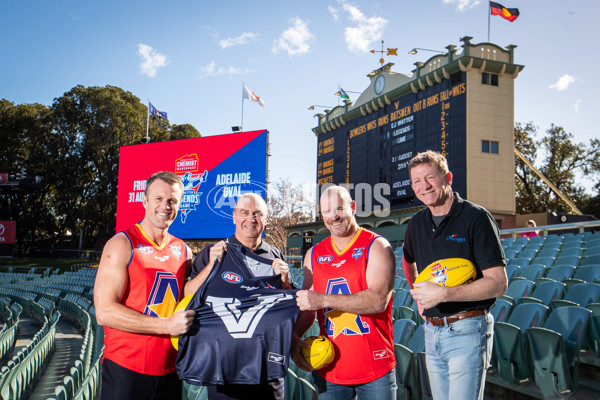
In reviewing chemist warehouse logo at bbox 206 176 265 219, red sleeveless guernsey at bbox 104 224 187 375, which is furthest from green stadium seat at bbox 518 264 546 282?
chemist warehouse logo at bbox 206 176 265 219

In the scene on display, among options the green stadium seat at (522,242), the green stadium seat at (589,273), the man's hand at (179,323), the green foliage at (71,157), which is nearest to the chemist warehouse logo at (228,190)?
the green stadium seat at (522,242)

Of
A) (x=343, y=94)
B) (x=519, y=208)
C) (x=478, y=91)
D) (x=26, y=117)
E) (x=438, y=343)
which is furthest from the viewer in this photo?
(x=26, y=117)

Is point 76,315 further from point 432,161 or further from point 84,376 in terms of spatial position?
point 432,161

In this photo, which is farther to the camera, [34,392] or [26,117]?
[26,117]

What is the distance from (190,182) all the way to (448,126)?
8.17m

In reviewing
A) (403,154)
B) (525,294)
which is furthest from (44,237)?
(525,294)

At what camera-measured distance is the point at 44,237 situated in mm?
33844

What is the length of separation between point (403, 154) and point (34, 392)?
492 inches

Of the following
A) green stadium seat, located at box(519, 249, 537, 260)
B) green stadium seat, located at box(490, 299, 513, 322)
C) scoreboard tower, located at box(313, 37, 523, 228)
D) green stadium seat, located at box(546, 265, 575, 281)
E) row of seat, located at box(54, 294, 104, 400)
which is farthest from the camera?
scoreboard tower, located at box(313, 37, 523, 228)

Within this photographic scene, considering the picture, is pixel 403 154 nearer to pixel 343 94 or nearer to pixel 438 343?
pixel 343 94

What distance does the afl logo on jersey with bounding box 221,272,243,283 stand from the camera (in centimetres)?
221

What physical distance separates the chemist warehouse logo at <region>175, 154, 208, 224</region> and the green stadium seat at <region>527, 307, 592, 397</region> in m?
11.9

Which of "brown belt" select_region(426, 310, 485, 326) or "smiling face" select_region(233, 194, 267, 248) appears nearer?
"brown belt" select_region(426, 310, 485, 326)

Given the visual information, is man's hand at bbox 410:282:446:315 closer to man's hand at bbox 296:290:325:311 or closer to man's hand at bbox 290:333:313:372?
man's hand at bbox 296:290:325:311
